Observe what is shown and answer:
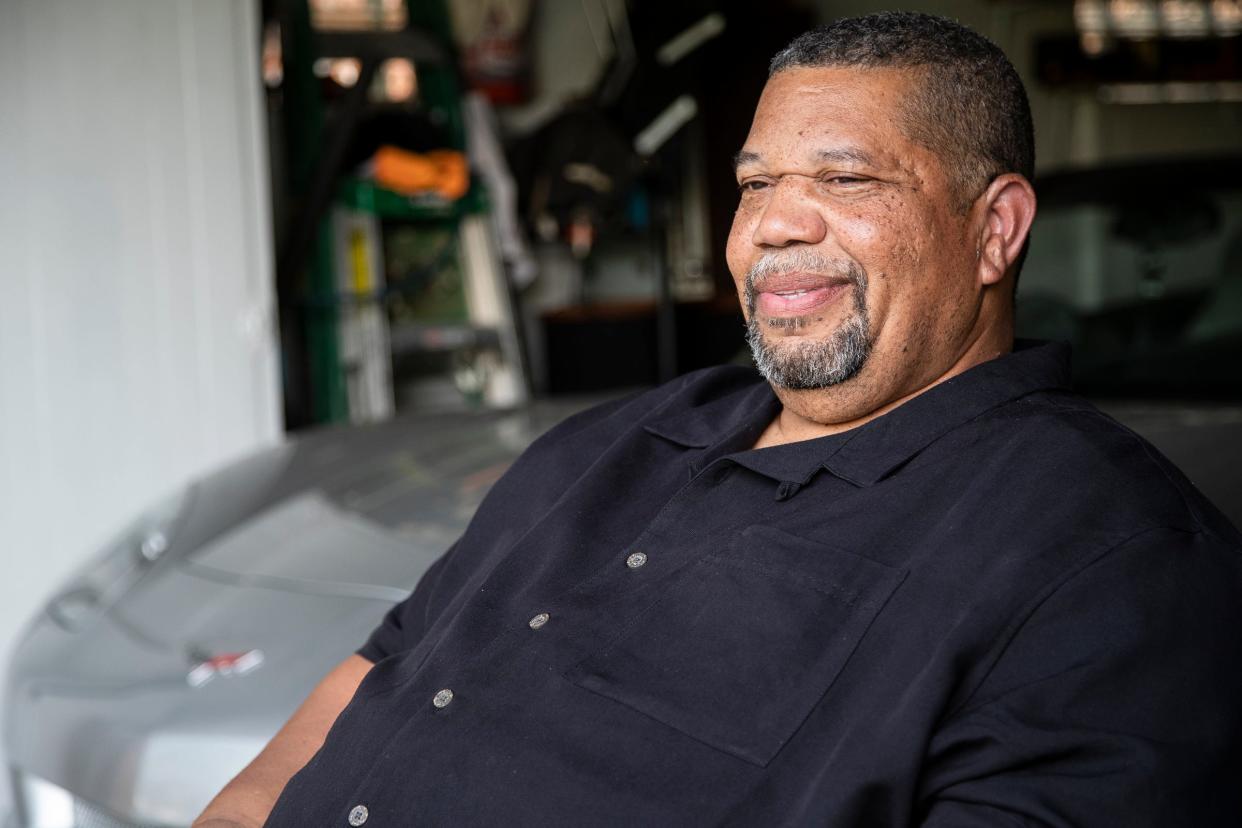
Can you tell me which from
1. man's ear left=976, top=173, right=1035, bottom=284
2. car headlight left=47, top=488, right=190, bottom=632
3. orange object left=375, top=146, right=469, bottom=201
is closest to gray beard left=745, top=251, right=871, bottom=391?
man's ear left=976, top=173, right=1035, bottom=284

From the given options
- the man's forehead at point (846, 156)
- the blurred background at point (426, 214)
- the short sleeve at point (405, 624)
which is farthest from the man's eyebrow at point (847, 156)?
the blurred background at point (426, 214)

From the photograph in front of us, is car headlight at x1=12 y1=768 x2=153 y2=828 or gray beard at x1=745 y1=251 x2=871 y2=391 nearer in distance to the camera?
gray beard at x1=745 y1=251 x2=871 y2=391

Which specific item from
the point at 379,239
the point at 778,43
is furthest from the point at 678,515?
the point at 778,43

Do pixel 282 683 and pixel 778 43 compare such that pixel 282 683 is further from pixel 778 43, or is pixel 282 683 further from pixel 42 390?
pixel 778 43

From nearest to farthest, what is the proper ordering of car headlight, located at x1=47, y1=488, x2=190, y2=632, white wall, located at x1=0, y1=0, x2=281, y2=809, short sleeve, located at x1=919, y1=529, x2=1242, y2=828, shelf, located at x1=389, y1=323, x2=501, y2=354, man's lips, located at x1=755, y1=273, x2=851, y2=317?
short sleeve, located at x1=919, y1=529, x2=1242, y2=828
man's lips, located at x1=755, y1=273, x2=851, y2=317
car headlight, located at x1=47, y1=488, x2=190, y2=632
white wall, located at x1=0, y1=0, x2=281, y2=809
shelf, located at x1=389, y1=323, x2=501, y2=354

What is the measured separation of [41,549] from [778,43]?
3.42 metres

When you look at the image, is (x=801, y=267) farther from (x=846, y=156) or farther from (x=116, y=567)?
(x=116, y=567)

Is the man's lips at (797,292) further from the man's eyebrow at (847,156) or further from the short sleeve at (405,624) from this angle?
the short sleeve at (405,624)

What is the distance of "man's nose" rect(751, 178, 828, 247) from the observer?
126 cm

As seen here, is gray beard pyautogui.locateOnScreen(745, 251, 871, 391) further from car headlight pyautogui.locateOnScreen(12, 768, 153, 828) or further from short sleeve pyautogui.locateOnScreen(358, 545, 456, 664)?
car headlight pyautogui.locateOnScreen(12, 768, 153, 828)

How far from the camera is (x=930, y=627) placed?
1.00 metres

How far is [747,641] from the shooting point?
1071 mm

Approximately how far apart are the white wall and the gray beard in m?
2.72

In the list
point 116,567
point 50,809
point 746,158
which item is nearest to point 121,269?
point 116,567
